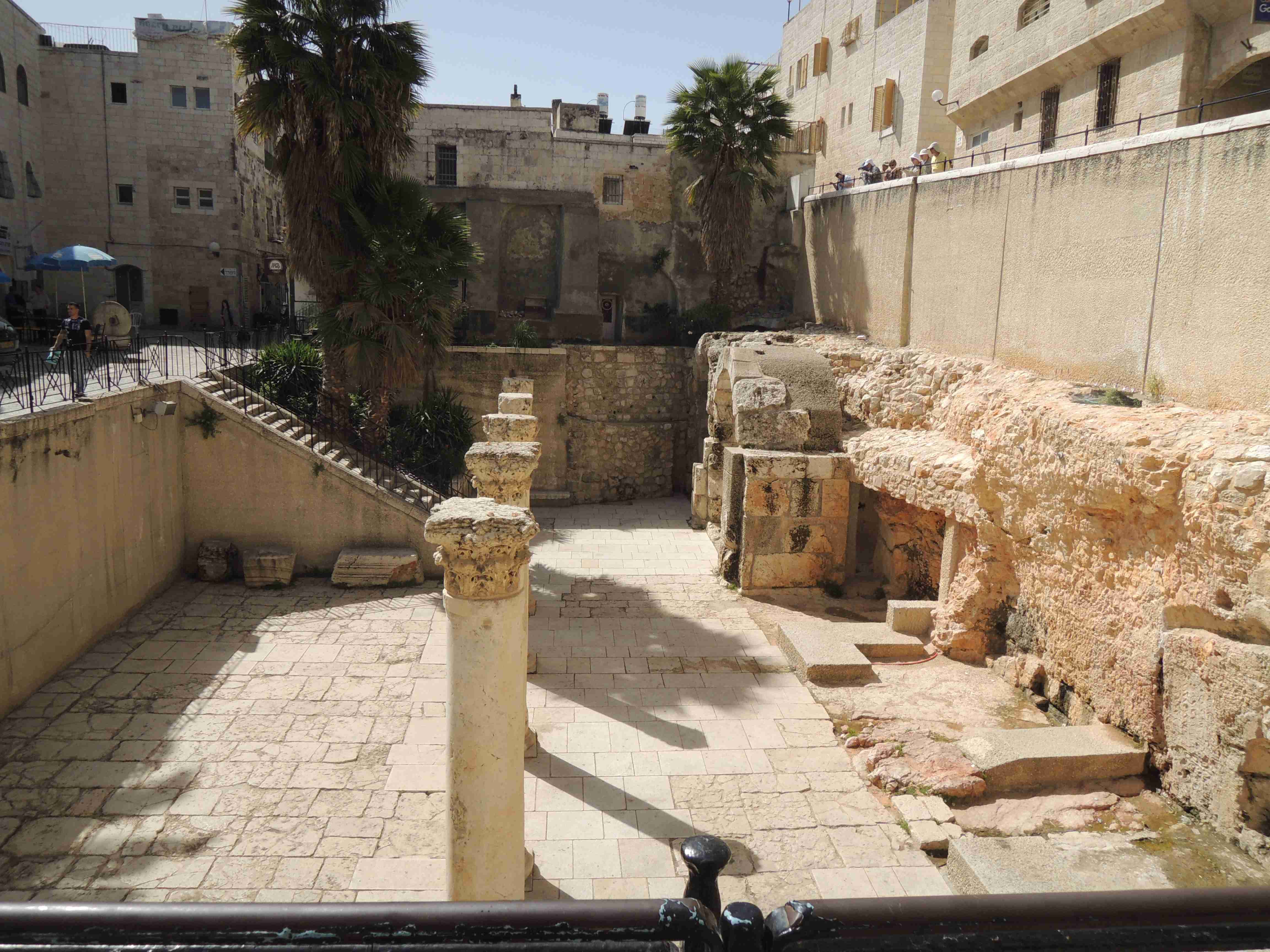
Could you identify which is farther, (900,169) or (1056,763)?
(900,169)

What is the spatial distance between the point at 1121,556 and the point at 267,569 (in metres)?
11.5

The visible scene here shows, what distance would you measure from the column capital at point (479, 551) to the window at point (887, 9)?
81.5 ft

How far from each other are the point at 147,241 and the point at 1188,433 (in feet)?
87.2

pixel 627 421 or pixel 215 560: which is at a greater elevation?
pixel 627 421

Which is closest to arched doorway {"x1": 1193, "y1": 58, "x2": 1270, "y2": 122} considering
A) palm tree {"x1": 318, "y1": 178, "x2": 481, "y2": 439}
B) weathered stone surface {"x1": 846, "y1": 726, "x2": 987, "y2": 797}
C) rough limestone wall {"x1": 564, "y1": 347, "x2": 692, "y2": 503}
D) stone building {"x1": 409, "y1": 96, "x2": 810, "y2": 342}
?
stone building {"x1": 409, "y1": 96, "x2": 810, "y2": 342}

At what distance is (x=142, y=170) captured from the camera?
82.9ft

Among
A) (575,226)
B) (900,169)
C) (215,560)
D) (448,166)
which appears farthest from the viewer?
(448,166)

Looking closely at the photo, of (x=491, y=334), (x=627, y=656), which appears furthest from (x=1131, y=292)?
(x=491, y=334)

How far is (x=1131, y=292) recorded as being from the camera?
34.6 feet

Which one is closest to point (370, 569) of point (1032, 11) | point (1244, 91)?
point (1244, 91)

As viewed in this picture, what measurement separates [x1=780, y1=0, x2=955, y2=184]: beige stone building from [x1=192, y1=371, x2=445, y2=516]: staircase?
16.0 metres

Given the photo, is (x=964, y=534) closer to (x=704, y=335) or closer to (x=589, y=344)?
(x=704, y=335)

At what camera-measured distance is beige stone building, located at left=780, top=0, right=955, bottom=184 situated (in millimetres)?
22938

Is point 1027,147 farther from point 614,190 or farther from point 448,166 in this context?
point 448,166
